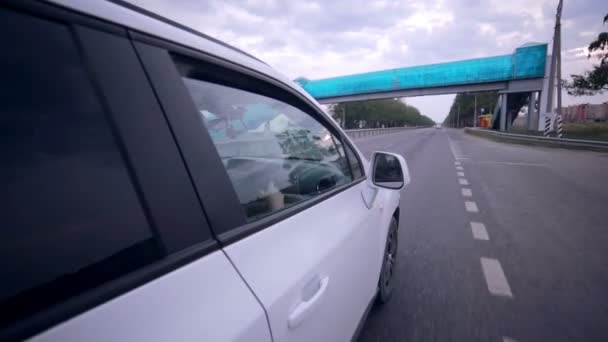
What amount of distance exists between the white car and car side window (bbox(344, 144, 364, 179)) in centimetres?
94

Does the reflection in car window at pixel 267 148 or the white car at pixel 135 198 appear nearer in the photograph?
the white car at pixel 135 198

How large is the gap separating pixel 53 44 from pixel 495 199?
7.08 metres

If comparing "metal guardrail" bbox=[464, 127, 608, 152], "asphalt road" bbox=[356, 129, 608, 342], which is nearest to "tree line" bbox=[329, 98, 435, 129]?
"metal guardrail" bbox=[464, 127, 608, 152]

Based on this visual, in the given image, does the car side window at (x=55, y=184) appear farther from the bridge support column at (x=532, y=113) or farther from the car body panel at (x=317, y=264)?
the bridge support column at (x=532, y=113)

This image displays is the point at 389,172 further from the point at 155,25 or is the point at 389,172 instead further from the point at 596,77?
the point at 596,77

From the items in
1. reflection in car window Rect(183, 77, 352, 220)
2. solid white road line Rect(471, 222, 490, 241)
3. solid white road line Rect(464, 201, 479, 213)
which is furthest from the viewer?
solid white road line Rect(464, 201, 479, 213)

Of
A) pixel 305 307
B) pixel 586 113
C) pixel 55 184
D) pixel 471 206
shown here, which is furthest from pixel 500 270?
pixel 586 113

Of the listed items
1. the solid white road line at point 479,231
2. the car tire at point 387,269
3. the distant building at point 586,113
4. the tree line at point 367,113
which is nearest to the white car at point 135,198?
the car tire at point 387,269

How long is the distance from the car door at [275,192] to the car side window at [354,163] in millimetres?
137

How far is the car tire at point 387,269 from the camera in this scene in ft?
7.96

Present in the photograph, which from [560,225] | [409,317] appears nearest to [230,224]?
[409,317]

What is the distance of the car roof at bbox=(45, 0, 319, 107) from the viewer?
69 cm

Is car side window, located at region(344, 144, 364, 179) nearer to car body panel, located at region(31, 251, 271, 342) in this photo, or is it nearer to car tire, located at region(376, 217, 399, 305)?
car tire, located at region(376, 217, 399, 305)

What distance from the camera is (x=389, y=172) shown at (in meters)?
2.33
